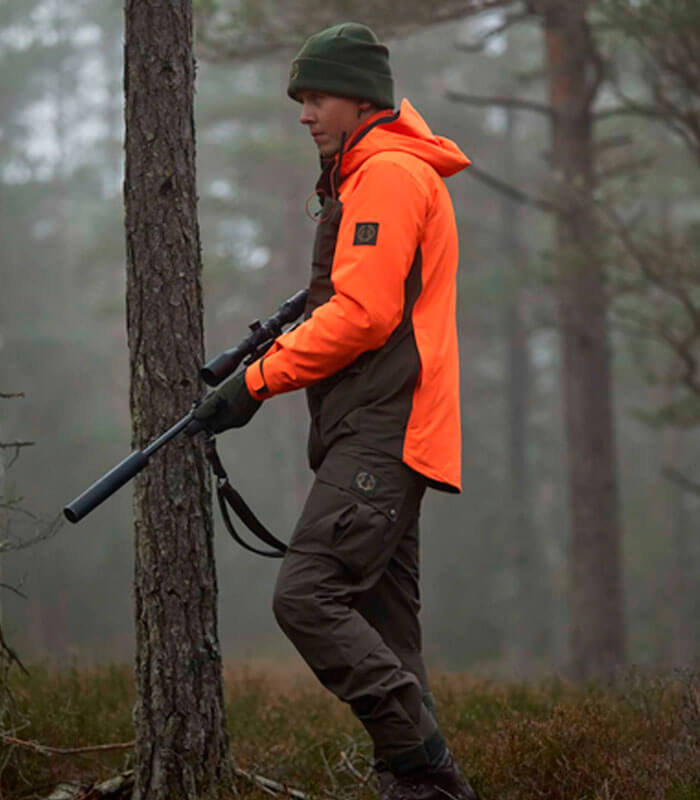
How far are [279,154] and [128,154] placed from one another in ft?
57.2

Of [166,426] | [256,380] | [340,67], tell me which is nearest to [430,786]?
[256,380]

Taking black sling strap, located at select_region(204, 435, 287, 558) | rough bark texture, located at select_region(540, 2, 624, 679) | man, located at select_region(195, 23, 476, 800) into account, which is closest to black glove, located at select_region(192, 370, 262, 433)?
man, located at select_region(195, 23, 476, 800)

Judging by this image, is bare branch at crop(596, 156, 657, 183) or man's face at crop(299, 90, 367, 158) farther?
bare branch at crop(596, 156, 657, 183)

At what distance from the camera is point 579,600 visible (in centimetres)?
1116

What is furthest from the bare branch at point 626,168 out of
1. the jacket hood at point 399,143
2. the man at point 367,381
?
the man at point 367,381

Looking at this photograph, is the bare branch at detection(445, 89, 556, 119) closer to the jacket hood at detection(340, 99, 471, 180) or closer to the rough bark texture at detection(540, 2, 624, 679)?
the rough bark texture at detection(540, 2, 624, 679)

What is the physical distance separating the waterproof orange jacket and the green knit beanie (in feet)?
0.38

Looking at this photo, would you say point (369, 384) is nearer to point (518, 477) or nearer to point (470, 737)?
point (470, 737)

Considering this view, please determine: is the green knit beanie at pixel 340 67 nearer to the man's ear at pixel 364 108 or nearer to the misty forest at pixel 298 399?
the man's ear at pixel 364 108

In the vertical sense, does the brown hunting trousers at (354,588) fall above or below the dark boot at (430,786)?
above

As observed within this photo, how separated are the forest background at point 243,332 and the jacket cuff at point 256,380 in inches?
646

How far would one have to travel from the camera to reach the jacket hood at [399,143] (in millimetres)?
3482

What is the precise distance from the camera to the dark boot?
11.3 ft

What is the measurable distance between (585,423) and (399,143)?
8082mm
